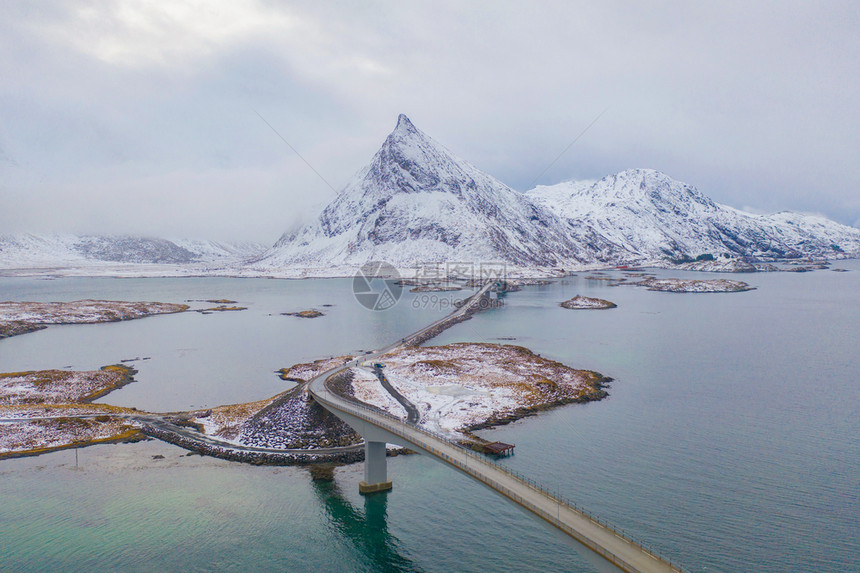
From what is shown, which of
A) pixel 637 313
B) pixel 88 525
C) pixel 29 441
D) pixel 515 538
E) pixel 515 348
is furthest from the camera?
pixel 637 313

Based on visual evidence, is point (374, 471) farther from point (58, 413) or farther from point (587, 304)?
point (587, 304)

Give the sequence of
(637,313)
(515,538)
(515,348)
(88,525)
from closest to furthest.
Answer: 1. (515,538)
2. (88,525)
3. (515,348)
4. (637,313)

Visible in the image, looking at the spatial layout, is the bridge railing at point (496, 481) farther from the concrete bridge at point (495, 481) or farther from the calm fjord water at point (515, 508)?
the calm fjord water at point (515, 508)

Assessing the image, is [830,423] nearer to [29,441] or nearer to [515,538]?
[515,538]

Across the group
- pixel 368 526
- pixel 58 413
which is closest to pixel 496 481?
pixel 368 526

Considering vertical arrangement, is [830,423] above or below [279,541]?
above

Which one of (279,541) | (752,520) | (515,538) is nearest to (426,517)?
(515,538)

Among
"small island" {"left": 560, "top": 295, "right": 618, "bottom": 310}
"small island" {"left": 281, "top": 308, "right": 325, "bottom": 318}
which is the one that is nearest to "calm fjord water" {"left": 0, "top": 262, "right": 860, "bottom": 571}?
"small island" {"left": 281, "top": 308, "right": 325, "bottom": 318}

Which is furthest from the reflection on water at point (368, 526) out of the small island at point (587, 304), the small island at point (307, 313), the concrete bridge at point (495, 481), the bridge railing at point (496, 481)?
the small island at point (587, 304)

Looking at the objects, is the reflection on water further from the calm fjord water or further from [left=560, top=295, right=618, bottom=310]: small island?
[left=560, top=295, right=618, bottom=310]: small island
